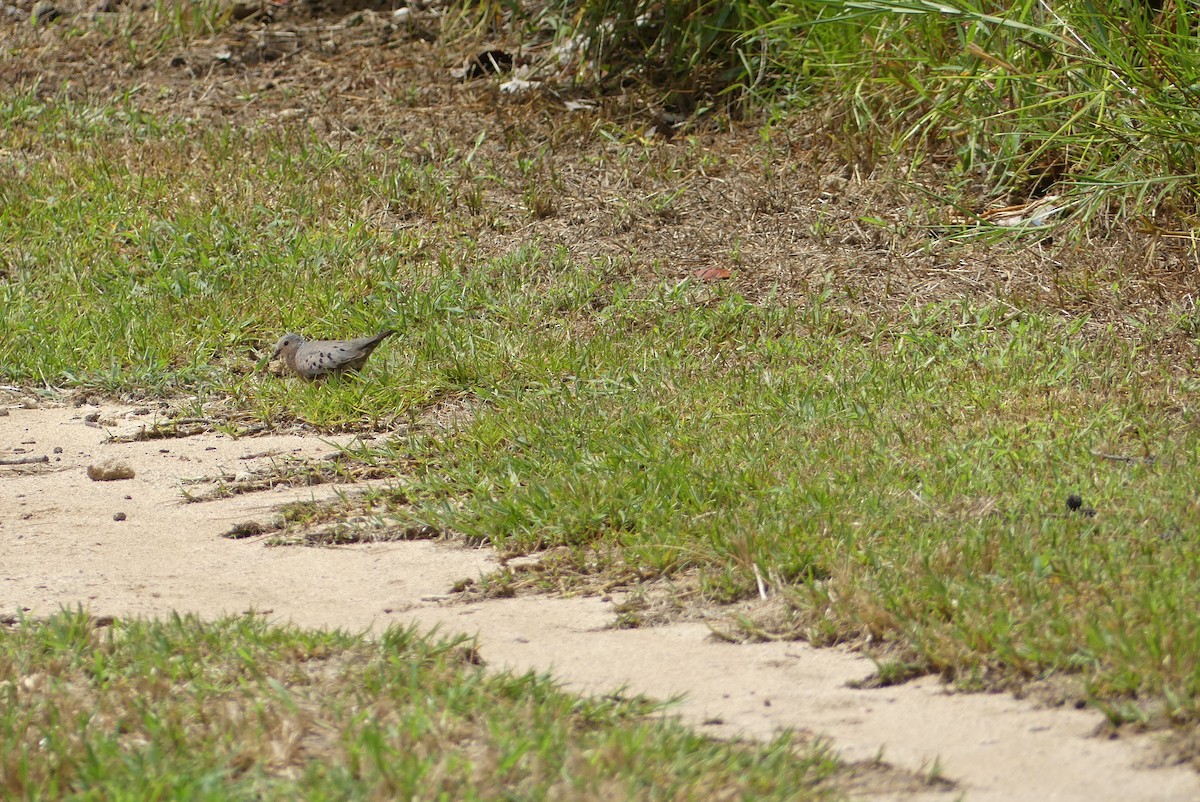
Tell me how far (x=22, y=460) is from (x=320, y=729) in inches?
109

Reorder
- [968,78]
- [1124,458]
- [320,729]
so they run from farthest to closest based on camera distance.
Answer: [968,78], [1124,458], [320,729]

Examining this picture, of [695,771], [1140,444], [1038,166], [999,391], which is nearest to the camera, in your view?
[695,771]

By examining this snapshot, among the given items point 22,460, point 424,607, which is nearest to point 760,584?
point 424,607

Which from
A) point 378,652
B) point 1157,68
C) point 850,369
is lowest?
point 850,369

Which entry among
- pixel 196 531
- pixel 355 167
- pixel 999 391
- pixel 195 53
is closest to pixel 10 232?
pixel 355 167

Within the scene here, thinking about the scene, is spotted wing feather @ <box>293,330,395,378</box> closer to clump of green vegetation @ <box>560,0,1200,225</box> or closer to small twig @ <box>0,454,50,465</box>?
small twig @ <box>0,454,50,465</box>

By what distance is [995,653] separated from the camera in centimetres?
308

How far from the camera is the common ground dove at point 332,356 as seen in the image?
18.3 feet

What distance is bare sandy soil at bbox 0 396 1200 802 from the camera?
2.72 m

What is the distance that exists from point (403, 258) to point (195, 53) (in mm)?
3567

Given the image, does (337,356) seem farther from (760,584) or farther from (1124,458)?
(1124,458)

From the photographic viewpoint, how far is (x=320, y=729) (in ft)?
9.61

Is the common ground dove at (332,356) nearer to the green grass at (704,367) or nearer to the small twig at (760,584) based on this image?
the green grass at (704,367)

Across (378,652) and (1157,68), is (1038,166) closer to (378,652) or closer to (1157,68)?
(1157,68)
